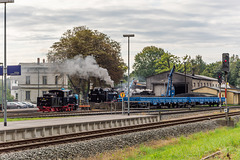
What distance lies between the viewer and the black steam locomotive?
1932 inches

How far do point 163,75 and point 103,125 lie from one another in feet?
192

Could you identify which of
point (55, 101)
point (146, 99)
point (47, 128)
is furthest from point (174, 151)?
point (146, 99)

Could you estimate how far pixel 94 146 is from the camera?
1825 centimetres

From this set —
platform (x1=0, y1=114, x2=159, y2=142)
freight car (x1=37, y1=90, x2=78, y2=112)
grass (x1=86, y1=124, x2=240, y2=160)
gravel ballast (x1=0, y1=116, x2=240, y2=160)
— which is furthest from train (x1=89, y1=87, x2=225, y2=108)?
grass (x1=86, y1=124, x2=240, y2=160)

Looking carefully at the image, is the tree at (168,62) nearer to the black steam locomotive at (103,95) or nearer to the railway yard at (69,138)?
the black steam locomotive at (103,95)

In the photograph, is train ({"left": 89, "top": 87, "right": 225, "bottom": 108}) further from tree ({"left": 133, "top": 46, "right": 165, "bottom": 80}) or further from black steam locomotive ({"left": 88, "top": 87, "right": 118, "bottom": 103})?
tree ({"left": 133, "top": 46, "right": 165, "bottom": 80})

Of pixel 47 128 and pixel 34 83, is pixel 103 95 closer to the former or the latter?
pixel 47 128

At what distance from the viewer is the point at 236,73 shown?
111 m

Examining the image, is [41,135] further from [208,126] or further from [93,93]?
[93,93]

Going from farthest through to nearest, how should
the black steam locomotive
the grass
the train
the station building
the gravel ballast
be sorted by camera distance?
the station building < the train < the black steam locomotive < the grass < the gravel ballast

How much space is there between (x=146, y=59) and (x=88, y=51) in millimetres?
66125

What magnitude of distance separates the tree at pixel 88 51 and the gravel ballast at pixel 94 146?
113 feet

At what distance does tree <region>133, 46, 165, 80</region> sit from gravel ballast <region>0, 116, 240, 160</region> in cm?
9713

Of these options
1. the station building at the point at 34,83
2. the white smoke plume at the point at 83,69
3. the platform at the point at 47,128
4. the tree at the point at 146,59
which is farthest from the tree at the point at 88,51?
the tree at the point at 146,59
